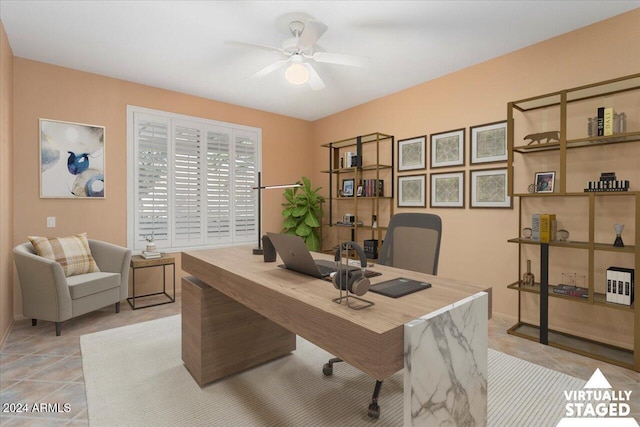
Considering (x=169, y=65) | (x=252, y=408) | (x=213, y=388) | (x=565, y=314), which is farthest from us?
(x=169, y=65)

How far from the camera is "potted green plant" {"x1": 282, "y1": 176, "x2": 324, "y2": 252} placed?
17.2 feet

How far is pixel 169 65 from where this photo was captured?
3.63 metres

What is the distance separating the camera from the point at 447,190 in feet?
12.8

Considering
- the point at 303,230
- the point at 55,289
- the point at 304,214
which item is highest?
the point at 304,214

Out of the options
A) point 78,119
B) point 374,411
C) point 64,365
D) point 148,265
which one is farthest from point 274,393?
A: point 78,119

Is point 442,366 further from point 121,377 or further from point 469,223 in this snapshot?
point 469,223

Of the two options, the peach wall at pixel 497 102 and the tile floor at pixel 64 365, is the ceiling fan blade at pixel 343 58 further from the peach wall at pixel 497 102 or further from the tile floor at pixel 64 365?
the tile floor at pixel 64 365

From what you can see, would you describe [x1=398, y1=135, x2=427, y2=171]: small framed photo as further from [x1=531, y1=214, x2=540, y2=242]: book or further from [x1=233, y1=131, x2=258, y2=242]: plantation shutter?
[x1=233, y1=131, x2=258, y2=242]: plantation shutter

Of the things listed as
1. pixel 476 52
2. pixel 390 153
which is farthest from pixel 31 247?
pixel 476 52

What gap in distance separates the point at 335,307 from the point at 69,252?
354 cm

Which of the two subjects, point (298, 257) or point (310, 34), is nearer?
point (298, 257)

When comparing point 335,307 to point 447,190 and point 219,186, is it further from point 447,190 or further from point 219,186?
point 219,186

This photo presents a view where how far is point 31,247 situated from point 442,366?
413 cm

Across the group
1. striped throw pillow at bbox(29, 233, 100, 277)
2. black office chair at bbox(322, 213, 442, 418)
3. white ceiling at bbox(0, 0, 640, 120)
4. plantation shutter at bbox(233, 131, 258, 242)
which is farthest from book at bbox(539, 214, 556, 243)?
striped throw pillow at bbox(29, 233, 100, 277)
